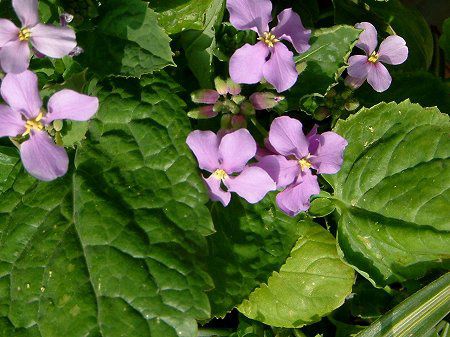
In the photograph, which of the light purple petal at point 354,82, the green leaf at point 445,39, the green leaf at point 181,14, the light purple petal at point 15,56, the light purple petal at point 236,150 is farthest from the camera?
the green leaf at point 445,39

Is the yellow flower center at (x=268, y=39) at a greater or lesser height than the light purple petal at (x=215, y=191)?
greater

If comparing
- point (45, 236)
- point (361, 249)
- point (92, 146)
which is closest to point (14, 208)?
point (45, 236)

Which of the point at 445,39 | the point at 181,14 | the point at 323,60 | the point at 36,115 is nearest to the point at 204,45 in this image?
the point at 181,14

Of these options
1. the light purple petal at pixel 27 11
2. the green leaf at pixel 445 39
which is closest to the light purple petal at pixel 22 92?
the light purple petal at pixel 27 11

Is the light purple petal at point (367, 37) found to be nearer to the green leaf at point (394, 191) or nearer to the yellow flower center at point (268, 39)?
the green leaf at point (394, 191)

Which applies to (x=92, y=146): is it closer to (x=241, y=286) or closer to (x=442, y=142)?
(x=241, y=286)

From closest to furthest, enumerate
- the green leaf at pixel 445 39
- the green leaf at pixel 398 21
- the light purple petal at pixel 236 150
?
the light purple petal at pixel 236 150 < the green leaf at pixel 398 21 < the green leaf at pixel 445 39

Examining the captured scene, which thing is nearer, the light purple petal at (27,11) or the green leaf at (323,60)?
the light purple petal at (27,11)

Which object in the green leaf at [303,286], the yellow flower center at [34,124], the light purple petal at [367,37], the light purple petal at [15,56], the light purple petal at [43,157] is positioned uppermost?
the light purple petal at [15,56]
